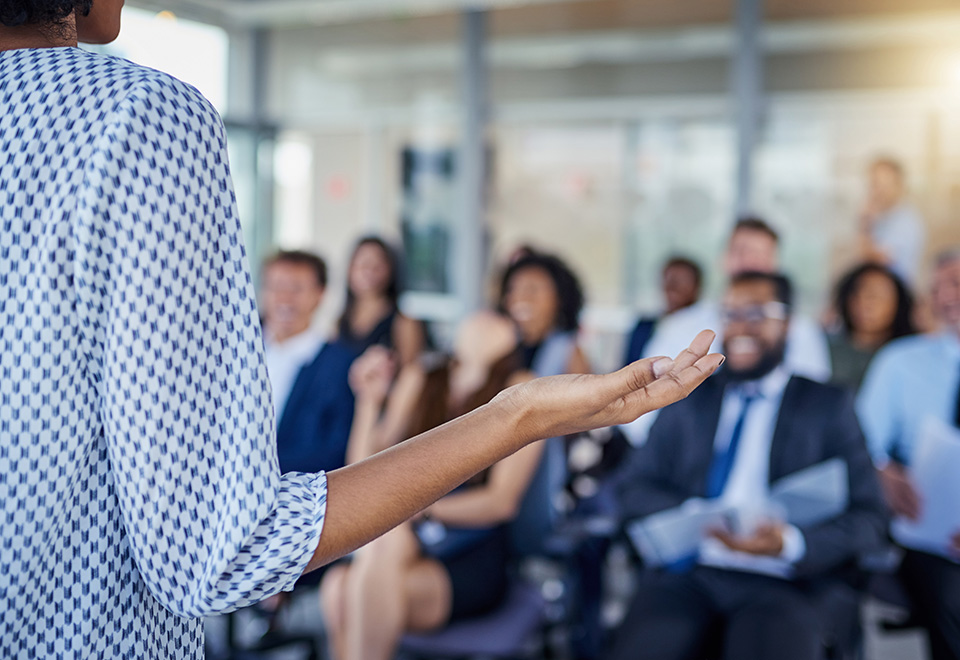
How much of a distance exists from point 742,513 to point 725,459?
0.19 metres

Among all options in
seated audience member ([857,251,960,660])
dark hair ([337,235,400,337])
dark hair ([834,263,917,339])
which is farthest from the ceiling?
seated audience member ([857,251,960,660])

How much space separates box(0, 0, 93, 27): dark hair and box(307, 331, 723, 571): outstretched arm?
1.62 ft

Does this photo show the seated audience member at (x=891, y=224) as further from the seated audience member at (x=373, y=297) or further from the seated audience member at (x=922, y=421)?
the seated audience member at (x=373, y=297)

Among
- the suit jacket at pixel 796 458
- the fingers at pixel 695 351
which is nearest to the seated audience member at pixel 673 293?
the suit jacket at pixel 796 458

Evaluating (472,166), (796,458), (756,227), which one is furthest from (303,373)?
(472,166)

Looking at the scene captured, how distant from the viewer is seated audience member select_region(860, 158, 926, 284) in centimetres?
594

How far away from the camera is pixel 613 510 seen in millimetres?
3572

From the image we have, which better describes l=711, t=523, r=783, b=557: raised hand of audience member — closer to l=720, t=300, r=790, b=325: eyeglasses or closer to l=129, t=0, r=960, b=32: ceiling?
l=720, t=300, r=790, b=325: eyeglasses

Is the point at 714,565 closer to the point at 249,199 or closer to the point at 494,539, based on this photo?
the point at 494,539

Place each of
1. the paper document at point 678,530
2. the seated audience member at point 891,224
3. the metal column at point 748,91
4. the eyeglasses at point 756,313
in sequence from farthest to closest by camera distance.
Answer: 1. the metal column at point 748,91
2. the seated audience member at point 891,224
3. the eyeglasses at point 756,313
4. the paper document at point 678,530

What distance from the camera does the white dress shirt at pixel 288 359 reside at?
3730 millimetres

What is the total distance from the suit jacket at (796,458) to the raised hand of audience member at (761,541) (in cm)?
7

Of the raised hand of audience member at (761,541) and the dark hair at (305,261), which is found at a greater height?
the dark hair at (305,261)

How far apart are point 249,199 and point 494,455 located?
316 inches
